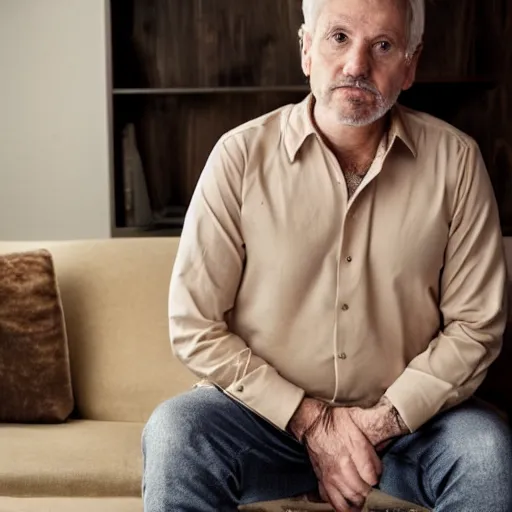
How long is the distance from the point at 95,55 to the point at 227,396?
175 cm

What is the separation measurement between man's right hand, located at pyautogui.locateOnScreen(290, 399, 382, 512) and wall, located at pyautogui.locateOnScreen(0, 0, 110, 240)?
1.66m

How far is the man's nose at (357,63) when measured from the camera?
5.66 feet

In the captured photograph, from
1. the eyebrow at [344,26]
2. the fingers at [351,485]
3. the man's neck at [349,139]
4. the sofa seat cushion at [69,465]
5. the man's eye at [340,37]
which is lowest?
the sofa seat cushion at [69,465]

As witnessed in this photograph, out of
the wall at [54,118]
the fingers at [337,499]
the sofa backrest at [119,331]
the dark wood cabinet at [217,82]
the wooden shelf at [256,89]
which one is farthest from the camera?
the wall at [54,118]

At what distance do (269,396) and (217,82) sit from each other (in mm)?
1518

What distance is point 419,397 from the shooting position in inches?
66.2

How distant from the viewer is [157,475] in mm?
1562

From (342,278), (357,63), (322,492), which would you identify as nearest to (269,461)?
(322,492)

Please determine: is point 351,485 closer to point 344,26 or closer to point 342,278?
point 342,278

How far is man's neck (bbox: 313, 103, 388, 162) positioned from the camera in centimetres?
183

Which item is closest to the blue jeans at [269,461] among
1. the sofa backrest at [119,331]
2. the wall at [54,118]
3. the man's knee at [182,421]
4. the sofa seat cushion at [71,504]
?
the man's knee at [182,421]

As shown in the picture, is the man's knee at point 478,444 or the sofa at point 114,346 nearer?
the man's knee at point 478,444

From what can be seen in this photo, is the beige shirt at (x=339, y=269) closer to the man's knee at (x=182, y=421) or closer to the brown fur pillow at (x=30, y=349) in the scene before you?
the man's knee at (x=182, y=421)

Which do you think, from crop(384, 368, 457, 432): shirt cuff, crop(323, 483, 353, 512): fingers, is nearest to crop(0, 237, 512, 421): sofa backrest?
crop(384, 368, 457, 432): shirt cuff
